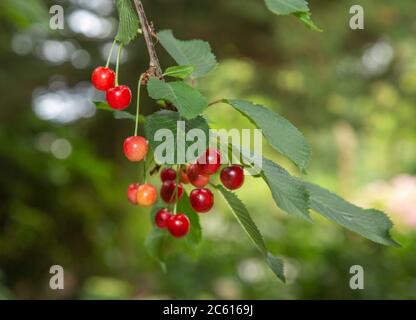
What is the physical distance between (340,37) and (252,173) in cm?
186

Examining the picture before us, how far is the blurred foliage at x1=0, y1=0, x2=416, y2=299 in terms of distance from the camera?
243cm

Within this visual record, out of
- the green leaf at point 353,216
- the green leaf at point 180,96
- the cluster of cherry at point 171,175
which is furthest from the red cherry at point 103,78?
the green leaf at point 353,216

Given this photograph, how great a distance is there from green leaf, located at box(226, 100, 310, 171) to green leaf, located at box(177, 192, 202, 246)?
0.63 feet

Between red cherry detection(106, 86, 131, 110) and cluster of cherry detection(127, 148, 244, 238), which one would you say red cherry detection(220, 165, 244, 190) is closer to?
cluster of cherry detection(127, 148, 244, 238)

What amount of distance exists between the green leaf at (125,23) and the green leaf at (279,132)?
115mm

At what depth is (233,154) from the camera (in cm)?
57

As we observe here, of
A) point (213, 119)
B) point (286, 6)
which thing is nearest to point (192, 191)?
point (286, 6)

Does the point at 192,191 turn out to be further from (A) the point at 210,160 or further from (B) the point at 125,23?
(B) the point at 125,23

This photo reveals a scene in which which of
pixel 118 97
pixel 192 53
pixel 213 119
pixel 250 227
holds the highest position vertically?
pixel 213 119

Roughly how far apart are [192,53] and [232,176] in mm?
186

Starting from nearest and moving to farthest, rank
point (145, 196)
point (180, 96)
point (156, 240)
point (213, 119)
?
point (180, 96), point (145, 196), point (156, 240), point (213, 119)

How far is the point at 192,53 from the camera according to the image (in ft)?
2.29

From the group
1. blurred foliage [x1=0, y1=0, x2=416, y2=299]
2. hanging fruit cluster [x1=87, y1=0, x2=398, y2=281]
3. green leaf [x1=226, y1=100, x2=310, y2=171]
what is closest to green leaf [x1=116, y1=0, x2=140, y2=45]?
hanging fruit cluster [x1=87, y1=0, x2=398, y2=281]

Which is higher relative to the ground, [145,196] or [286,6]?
[286,6]
